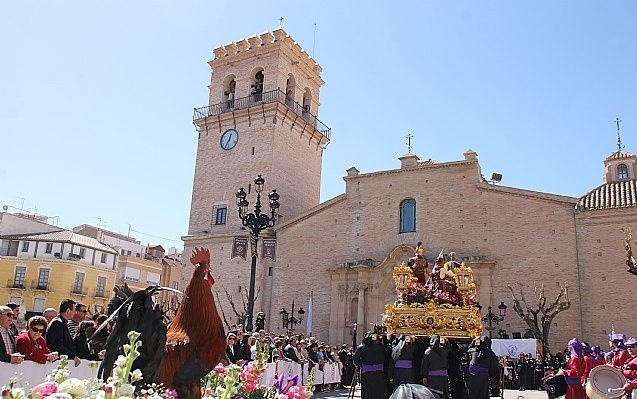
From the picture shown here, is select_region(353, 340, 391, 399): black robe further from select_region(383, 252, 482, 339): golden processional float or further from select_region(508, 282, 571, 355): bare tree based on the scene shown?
select_region(508, 282, 571, 355): bare tree

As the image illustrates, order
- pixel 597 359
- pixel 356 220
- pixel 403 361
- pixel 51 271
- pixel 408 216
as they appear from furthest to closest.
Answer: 1. pixel 51 271
2. pixel 356 220
3. pixel 408 216
4. pixel 403 361
5. pixel 597 359

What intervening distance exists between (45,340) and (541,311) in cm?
2094

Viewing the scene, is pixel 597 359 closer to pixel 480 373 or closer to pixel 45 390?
pixel 480 373

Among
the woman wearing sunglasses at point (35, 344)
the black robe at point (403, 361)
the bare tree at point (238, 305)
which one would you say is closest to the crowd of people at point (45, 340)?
the woman wearing sunglasses at point (35, 344)

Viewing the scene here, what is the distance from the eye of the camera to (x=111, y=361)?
14.5 ft

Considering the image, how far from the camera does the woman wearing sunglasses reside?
673 centimetres

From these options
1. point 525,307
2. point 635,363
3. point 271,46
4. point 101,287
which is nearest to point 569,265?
point 525,307

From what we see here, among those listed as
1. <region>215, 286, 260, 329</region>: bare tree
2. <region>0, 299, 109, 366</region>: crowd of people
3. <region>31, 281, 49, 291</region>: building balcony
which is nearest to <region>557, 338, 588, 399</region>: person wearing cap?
<region>0, 299, 109, 366</region>: crowd of people

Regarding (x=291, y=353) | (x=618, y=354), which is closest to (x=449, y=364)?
(x=618, y=354)

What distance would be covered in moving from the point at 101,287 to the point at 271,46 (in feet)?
76.3

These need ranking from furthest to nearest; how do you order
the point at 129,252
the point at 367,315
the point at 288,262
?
the point at 129,252, the point at 288,262, the point at 367,315

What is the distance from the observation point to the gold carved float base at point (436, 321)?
41.4 ft

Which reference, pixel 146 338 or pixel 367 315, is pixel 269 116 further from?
pixel 146 338

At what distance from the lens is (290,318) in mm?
29812
